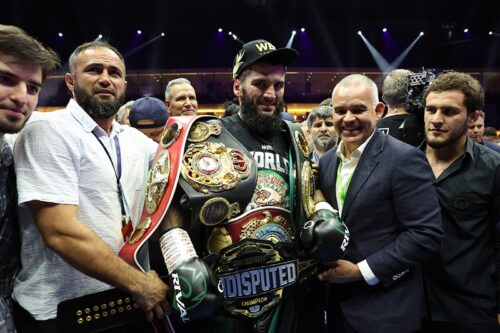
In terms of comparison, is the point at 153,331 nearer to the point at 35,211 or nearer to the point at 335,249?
the point at 35,211

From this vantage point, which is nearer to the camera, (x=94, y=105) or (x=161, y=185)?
(x=161, y=185)

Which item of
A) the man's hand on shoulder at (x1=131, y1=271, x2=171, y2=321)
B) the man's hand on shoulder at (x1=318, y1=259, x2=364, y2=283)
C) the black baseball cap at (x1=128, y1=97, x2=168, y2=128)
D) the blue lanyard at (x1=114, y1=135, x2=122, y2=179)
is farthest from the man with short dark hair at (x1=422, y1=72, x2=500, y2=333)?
the black baseball cap at (x1=128, y1=97, x2=168, y2=128)

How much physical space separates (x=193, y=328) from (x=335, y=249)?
684 mm

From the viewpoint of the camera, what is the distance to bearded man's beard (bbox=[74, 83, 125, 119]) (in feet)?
5.98

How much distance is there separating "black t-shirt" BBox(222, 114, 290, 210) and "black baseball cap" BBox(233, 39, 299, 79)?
25cm

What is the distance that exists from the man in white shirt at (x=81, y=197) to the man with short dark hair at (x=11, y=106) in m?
0.04

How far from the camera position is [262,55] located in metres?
1.81

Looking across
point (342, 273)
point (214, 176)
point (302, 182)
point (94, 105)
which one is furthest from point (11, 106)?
point (342, 273)

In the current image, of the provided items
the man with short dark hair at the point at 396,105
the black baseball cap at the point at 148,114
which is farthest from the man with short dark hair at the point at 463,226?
the black baseball cap at the point at 148,114

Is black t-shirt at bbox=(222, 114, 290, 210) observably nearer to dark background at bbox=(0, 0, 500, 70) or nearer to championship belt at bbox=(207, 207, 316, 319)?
championship belt at bbox=(207, 207, 316, 319)

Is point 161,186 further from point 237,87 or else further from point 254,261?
point 237,87

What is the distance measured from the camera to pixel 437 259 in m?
2.00

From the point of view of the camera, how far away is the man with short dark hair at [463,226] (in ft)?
6.47

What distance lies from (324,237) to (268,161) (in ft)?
1.36
